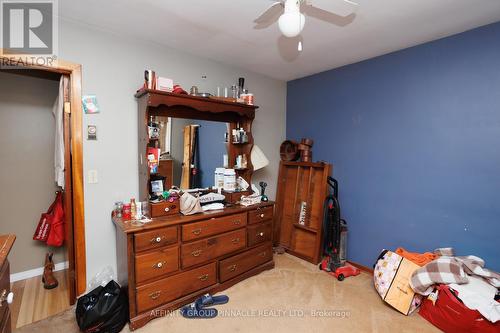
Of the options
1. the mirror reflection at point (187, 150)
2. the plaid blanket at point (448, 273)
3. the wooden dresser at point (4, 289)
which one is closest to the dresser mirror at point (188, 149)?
the mirror reflection at point (187, 150)

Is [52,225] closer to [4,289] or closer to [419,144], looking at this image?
[4,289]

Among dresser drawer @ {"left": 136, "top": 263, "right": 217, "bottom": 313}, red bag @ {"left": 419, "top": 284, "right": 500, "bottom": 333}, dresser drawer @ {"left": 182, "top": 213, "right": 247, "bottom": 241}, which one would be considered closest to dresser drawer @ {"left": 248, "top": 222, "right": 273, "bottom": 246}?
dresser drawer @ {"left": 182, "top": 213, "right": 247, "bottom": 241}

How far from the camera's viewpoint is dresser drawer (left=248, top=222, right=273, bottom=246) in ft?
8.67

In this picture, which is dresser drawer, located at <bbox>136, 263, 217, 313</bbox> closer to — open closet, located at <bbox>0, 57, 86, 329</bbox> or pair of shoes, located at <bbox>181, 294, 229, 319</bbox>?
pair of shoes, located at <bbox>181, 294, 229, 319</bbox>

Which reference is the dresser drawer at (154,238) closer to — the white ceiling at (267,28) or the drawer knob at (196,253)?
the drawer knob at (196,253)

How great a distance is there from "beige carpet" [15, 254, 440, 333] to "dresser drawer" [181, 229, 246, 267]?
407mm

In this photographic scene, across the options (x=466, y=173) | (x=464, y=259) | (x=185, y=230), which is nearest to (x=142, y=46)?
(x=185, y=230)

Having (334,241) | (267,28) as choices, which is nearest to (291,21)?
(267,28)

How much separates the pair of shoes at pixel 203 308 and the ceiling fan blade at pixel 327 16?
98.2 inches

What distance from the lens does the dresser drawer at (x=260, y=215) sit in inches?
104

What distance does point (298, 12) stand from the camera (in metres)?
1.35

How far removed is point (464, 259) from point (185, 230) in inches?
94.3

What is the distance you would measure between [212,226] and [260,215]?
0.62 metres

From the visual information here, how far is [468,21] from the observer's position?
6.59 feet
